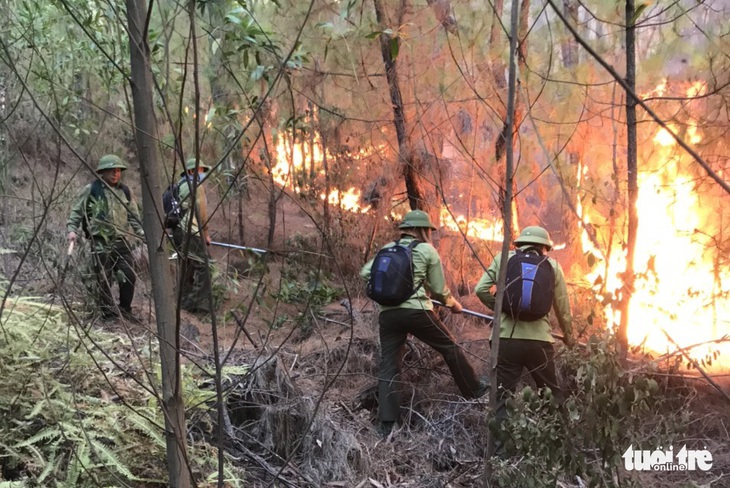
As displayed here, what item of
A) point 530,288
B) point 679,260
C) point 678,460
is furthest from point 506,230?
point 679,260

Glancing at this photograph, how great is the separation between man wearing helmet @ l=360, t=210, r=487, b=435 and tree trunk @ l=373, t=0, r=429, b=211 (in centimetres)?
142

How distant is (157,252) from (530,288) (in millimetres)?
3249

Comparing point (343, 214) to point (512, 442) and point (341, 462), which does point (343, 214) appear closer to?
point (341, 462)

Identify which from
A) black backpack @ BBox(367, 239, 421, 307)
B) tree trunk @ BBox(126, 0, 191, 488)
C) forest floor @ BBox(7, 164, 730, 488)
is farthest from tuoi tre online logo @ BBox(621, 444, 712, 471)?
tree trunk @ BBox(126, 0, 191, 488)

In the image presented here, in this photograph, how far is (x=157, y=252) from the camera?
146 cm

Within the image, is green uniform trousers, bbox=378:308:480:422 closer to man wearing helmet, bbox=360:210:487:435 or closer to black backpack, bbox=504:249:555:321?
man wearing helmet, bbox=360:210:487:435

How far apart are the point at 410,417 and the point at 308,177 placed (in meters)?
4.44

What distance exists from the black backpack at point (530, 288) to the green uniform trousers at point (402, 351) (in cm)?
77

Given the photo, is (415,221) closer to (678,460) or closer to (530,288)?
(530,288)

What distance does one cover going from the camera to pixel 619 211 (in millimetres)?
5852

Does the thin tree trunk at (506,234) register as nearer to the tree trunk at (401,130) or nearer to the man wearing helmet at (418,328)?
the man wearing helmet at (418,328)

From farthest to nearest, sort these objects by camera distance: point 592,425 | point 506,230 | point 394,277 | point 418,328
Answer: point 418,328
point 394,277
point 592,425
point 506,230

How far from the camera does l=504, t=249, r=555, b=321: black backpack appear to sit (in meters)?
4.17

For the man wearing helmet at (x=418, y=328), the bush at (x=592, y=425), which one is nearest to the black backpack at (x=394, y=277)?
the man wearing helmet at (x=418, y=328)
